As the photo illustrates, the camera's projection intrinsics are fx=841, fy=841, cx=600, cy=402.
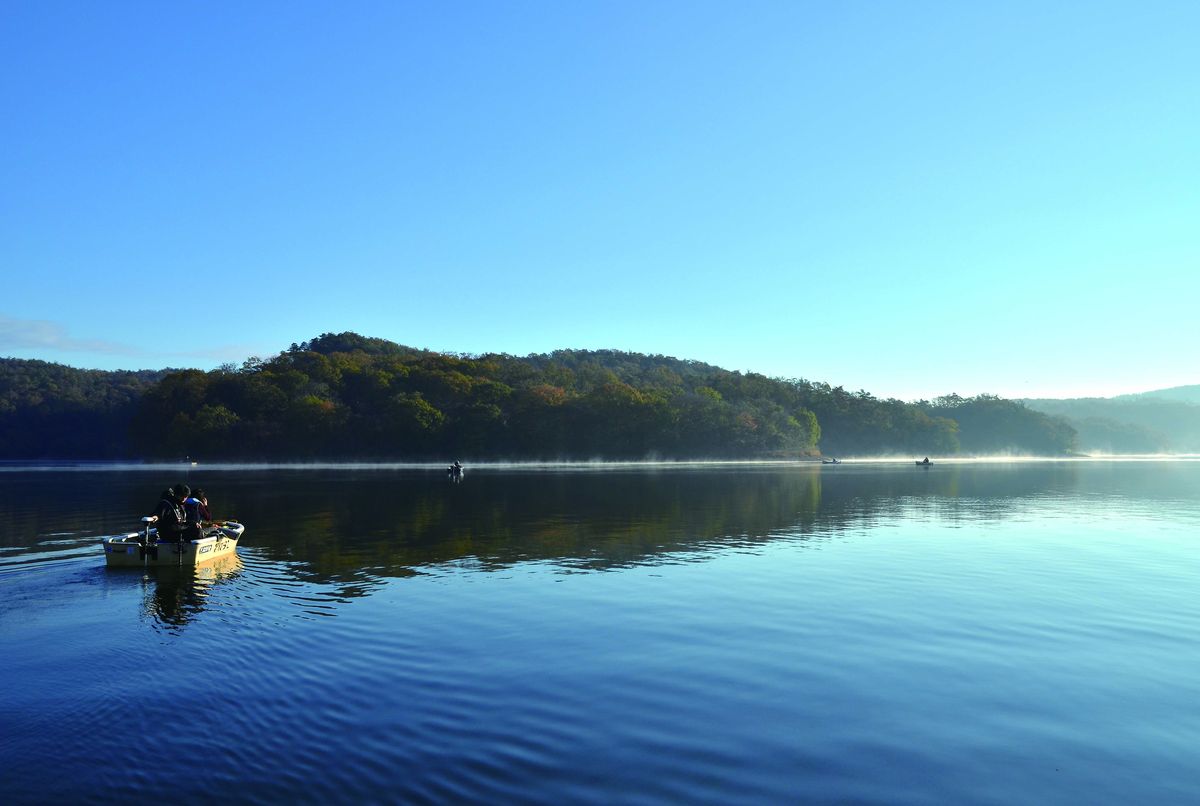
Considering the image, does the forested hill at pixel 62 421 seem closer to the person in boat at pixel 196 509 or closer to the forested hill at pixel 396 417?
the forested hill at pixel 396 417

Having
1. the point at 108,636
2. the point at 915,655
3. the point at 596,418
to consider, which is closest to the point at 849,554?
the point at 915,655

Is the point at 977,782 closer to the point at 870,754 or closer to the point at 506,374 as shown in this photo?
the point at 870,754

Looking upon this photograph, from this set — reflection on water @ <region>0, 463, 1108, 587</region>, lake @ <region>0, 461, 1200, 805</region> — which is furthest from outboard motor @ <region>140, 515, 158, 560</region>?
reflection on water @ <region>0, 463, 1108, 587</region>

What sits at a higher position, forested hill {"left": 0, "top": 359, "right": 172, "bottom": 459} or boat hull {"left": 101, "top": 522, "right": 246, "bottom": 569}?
forested hill {"left": 0, "top": 359, "right": 172, "bottom": 459}

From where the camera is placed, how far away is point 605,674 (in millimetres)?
11953

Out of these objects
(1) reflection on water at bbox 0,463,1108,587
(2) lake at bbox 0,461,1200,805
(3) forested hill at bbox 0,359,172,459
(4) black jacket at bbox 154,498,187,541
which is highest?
(3) forested hill at bbox 0,359,172,459

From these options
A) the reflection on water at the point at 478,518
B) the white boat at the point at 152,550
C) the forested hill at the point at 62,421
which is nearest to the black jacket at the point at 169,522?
the white boat at the point at 152,550

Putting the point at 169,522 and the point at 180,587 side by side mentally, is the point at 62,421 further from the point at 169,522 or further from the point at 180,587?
the point at 180,587

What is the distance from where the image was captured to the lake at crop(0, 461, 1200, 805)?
27.4 feet

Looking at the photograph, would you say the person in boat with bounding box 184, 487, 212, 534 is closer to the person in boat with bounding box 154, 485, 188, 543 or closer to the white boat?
the person in boat with bounding box 154, 485, 188, 543

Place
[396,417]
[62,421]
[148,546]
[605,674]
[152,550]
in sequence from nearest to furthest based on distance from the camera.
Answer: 1. [605,674]
2. [148,546]
3. [152,550]
4. [396,417]
5. [62,421]

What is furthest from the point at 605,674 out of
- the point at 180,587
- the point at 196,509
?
the point at 196,509

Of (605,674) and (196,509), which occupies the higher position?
(196,509)

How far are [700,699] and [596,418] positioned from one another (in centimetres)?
12127
